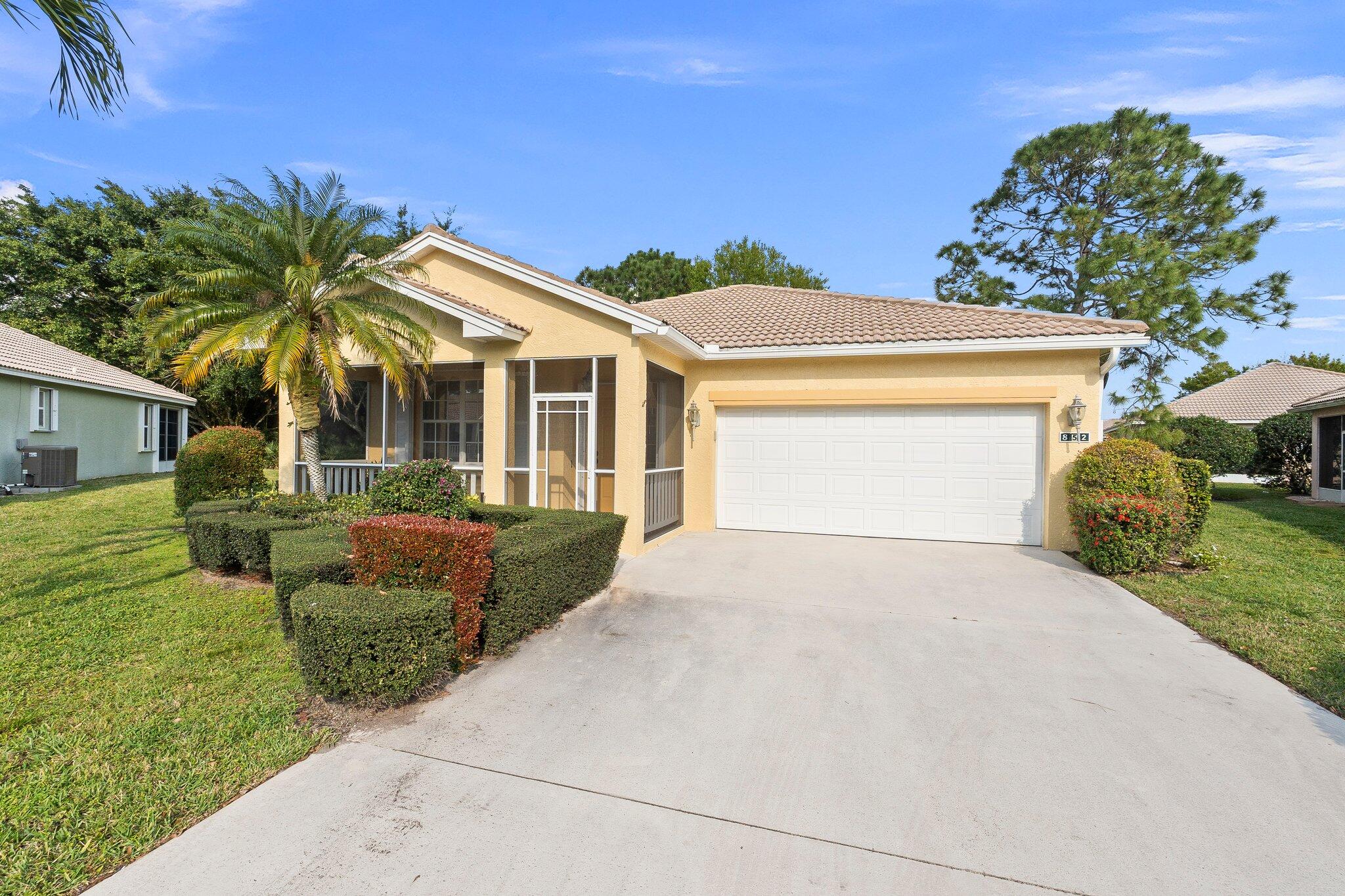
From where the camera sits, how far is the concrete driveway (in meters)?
2.72

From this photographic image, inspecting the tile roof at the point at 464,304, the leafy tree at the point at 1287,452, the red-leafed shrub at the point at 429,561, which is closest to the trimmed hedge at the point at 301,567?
the red-leafed shrub at the point at 429,561

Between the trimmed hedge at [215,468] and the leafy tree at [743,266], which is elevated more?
the leafy tree at [743,266]

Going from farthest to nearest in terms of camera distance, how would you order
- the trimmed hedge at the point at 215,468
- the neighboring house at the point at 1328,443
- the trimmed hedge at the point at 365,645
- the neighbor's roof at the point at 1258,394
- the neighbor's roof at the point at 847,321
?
the neighbor's roof at the point at 1258,394 → the neighboring house at the point at 1328,443 → the trimmed hedge at the point at 215,468 → the neighbor's roof at the point at 847,321 → the trimmed hedge at the point at 365,645

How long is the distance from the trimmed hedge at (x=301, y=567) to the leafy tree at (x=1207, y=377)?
169 feet

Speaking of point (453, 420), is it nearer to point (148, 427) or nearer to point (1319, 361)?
point (148, 427)

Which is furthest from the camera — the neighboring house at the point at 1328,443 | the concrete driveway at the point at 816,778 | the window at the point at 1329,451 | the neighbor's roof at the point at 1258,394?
the neighbor's roof at the point at 1258,394

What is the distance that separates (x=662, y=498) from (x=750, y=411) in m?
2.34

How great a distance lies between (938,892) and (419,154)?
1475cm

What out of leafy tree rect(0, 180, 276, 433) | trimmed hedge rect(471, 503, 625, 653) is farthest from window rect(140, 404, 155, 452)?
trimmed hedge rect(471, 503, 625, 653)

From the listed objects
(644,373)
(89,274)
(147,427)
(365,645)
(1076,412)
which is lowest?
(365,645)

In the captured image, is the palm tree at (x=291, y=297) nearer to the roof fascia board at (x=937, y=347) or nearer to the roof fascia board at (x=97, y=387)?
the roof fascia board at (x=937, y=347)

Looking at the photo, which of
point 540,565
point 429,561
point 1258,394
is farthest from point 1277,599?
point 1258,394

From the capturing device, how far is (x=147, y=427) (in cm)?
2081

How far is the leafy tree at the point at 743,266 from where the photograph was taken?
32469mm
